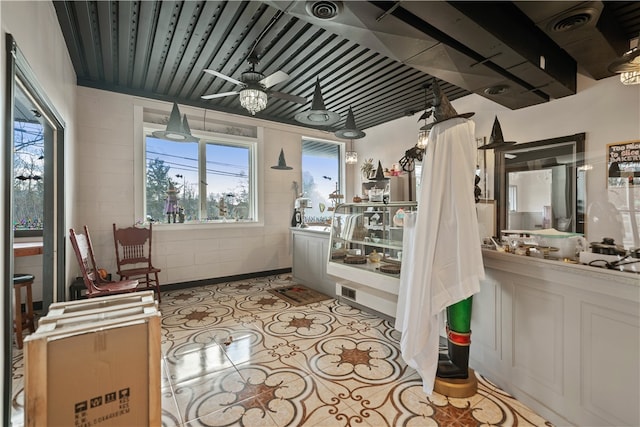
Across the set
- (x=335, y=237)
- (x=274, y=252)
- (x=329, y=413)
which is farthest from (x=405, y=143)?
(x=329, y=413)

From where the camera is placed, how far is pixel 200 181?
4781mm

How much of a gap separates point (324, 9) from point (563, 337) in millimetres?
2666

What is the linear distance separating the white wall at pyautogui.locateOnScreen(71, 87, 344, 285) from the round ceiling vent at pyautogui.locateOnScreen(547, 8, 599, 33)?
4131 millimetres

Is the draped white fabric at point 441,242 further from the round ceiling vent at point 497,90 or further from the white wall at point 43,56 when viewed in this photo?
the white wall at point 43,56

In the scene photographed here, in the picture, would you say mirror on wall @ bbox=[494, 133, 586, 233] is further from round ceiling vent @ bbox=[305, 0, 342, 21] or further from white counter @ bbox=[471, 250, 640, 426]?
round ceiling vent @ bbox=[305, 0, 342, 21]

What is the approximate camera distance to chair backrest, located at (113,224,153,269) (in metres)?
3.90

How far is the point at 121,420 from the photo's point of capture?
1.17 m

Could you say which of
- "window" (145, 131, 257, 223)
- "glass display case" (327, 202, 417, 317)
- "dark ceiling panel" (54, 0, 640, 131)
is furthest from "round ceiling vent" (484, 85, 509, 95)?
"window" (145, 131, 257, 223)

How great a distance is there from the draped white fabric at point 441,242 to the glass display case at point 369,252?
0.72 m

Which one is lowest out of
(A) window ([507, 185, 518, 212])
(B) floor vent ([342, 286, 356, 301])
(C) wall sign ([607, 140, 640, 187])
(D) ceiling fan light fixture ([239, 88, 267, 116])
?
(B) floor vent ([342, 286, 356, 301])

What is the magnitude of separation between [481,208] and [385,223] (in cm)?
90

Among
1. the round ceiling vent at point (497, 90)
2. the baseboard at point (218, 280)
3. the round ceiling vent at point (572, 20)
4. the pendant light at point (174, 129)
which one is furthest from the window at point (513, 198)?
the pendant light at point (174, 129)

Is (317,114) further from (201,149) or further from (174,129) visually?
(201,149)

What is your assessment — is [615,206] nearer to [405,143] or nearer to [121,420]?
[405,143]
